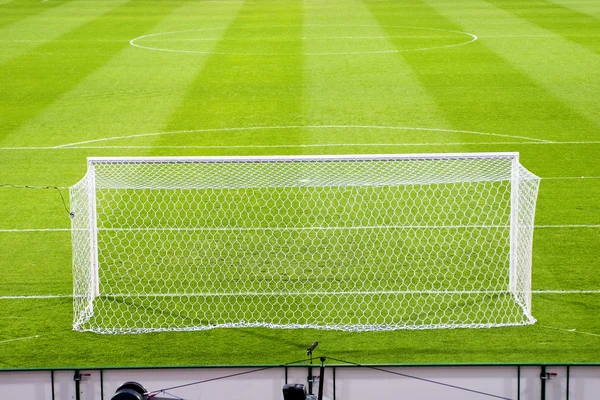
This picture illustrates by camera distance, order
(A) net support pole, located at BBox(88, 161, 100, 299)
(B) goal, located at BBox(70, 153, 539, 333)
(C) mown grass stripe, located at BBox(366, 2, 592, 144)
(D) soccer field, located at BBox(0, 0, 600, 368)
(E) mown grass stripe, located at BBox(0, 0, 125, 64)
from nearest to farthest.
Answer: (D) soccer field, located at BBox(0, 0, 600, 368), (B) goal, located at BBox(70, 153, 539, 333), (A) net support pole, located at BBox(88, 161, 100, 299), (C) mown grass stripe, located at BBox(366, 2, 592, 144), (E) mown grass stripe, located at BBox(0, 0, 125, 64)

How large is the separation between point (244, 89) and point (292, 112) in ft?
7.49

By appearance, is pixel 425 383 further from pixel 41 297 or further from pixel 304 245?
pixel 304 245

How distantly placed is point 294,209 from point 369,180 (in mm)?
1005

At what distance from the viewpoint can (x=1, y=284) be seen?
11.6 m

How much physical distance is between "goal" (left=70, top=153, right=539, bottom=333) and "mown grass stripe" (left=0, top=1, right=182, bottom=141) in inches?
215

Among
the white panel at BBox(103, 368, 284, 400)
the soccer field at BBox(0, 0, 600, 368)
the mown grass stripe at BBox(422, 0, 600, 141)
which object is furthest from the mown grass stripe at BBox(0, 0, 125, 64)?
the white panel at BBox(103, 368, 284, 400)

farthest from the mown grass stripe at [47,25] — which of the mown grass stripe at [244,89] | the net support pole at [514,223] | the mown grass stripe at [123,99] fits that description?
the net support pole at [514,223]

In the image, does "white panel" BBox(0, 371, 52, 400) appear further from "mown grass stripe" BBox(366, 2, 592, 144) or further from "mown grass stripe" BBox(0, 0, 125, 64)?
"mown grass stripe" BBox(0, 0, 125, 64)

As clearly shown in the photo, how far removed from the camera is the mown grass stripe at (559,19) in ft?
85.6

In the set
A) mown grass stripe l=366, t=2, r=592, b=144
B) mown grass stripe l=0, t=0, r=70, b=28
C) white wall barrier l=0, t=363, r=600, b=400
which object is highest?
mown grass stripe l=0, t=0, r=70, b=28

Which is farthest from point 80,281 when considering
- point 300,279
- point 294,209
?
point 294,209

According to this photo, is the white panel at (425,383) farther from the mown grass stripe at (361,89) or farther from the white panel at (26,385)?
the mown grass stripe at (361,89)

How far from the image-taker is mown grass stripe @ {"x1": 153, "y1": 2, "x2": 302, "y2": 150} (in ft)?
59.8

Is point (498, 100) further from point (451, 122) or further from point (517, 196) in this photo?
point (517, 196)
